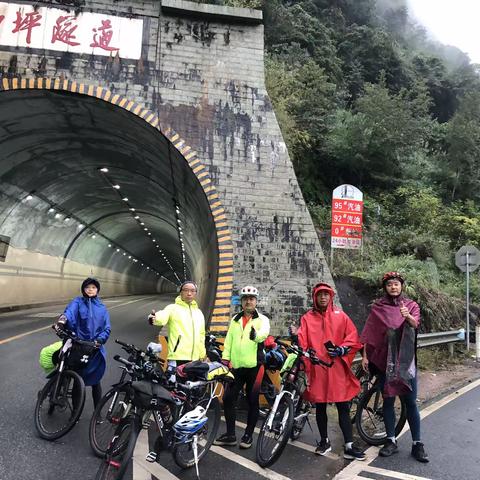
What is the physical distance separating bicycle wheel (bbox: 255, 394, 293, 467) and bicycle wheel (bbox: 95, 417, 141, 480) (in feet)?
4.37

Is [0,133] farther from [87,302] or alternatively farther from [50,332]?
[87,302]

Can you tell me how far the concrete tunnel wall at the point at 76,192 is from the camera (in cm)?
944

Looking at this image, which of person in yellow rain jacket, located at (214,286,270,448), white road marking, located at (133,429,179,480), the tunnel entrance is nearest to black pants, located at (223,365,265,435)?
person in yellow rain jacket, located at (214,286,270,448)

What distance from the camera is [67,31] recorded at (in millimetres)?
8859

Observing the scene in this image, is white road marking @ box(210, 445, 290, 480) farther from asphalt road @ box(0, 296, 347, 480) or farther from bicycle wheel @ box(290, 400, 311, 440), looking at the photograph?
bicycle wheel @ box(290, 400, 311, 440)

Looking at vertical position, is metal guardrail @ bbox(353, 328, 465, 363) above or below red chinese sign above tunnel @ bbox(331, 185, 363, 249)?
below

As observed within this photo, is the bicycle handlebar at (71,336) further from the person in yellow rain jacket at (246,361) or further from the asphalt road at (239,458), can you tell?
the person in yellow rain jacket at (246,361)

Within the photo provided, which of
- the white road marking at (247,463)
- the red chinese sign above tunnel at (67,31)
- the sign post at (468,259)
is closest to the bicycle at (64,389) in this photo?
the white road marking at (247,463)

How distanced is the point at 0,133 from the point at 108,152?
2.68 metres

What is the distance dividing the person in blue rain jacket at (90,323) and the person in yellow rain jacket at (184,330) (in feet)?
2.89

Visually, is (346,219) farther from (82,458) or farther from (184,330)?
(82,458)

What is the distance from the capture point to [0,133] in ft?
33.7

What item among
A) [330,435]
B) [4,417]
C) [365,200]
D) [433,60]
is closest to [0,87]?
[4,417]

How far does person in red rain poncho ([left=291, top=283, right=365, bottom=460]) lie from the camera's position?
439 centimetres
